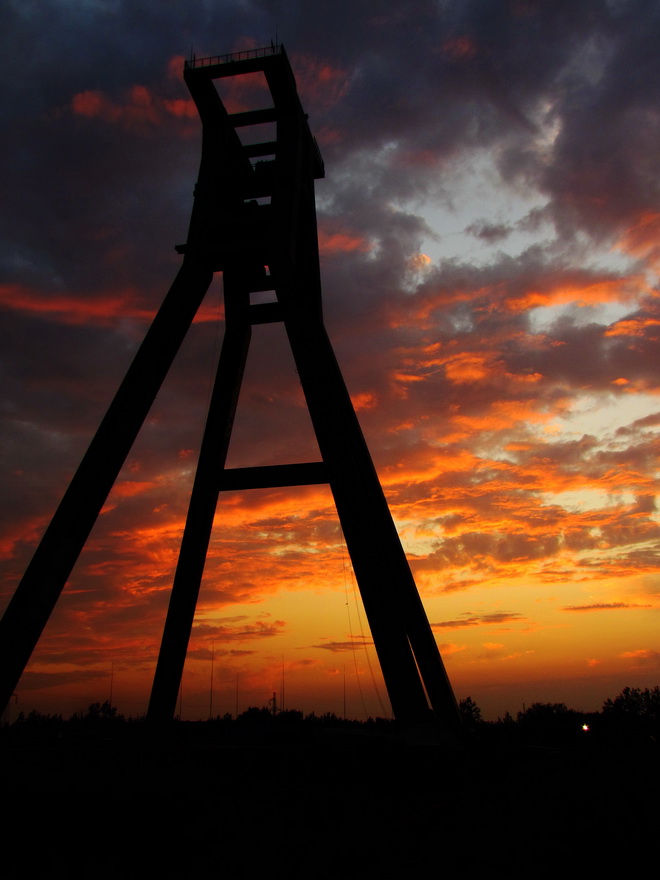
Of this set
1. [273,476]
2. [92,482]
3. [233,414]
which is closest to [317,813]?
[92,482]

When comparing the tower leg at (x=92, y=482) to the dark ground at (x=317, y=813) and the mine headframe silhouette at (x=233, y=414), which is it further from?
the dark ground at (x=317, y=813)

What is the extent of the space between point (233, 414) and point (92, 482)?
5.53m

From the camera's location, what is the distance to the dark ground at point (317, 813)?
6.89m

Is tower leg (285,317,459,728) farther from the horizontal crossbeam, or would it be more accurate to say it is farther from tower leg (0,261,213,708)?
tower leg (0,261,213,708)

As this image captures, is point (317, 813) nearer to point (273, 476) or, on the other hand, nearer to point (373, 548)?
point (373, 548)

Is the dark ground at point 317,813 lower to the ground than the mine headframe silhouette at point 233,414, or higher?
lower

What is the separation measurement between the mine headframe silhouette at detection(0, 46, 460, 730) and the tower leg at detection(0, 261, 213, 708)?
0.02m

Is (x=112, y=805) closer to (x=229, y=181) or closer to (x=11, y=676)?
(x=11, y=676)

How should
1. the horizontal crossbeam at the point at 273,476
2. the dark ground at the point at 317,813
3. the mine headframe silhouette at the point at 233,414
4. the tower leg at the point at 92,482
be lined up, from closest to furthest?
1. the dark ground at the point at 317,813
2. the tower leg at the point at 92,482
3. the mine headframe silhouette at the point at 233,414
4. the horizontal crossbeam at the point at 273,476

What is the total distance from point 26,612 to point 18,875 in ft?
26.5

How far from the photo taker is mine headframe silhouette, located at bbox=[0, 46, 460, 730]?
Result: 15.1m

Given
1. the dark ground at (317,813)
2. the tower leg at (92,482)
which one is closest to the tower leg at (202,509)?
the tower leg at (92,482)

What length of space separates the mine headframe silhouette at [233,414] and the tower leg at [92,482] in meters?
0.02

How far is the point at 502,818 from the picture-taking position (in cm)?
877
